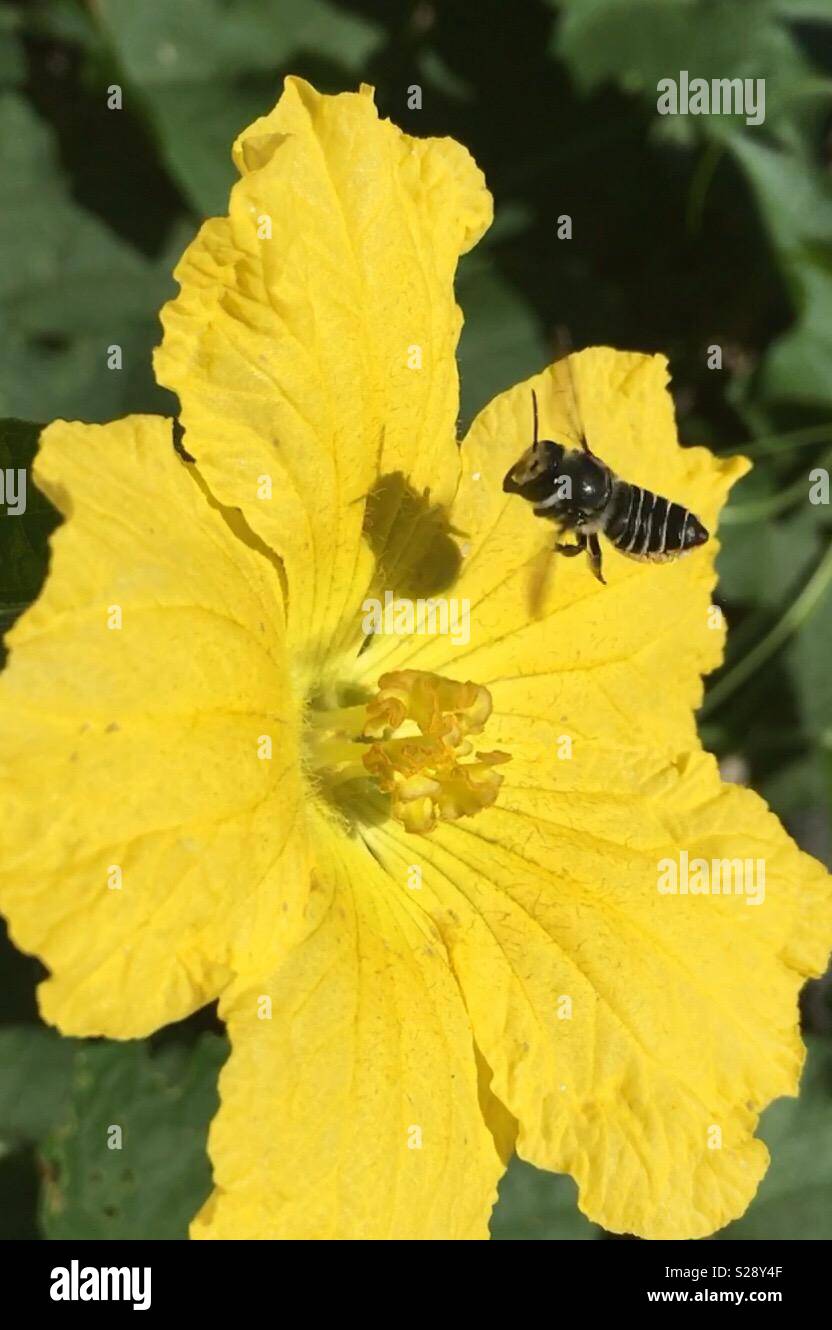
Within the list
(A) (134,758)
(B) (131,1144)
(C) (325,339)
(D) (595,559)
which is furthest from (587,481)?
(B) (131,1144)

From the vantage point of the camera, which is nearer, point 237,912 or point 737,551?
point 237,912

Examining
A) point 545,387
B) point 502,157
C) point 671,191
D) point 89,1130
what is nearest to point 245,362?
point 545,387

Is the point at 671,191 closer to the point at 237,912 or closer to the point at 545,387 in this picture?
the point at 545,387

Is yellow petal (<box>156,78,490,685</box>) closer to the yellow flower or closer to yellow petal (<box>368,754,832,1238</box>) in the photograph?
the yellow flower

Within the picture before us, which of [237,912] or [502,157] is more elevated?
[502,157]

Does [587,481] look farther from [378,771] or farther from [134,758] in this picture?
[134,758]

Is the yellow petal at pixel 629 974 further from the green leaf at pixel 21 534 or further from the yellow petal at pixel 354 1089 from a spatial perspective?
the green leaf at pixel 21 534
